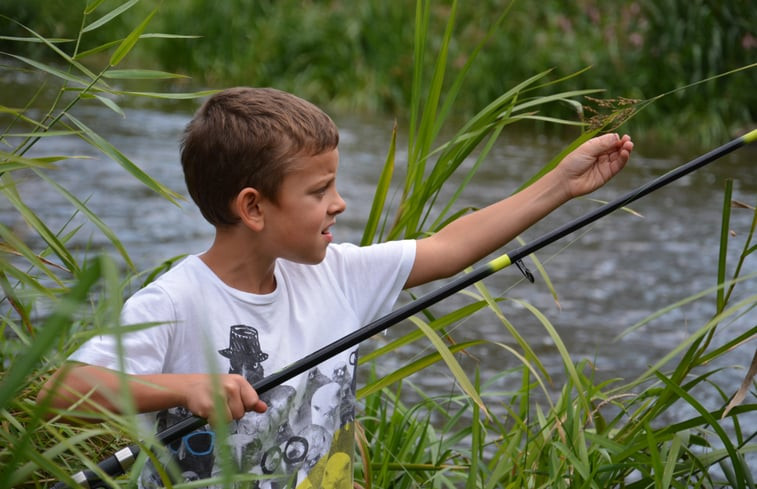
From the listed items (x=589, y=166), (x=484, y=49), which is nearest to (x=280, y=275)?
(x=589, y=166)

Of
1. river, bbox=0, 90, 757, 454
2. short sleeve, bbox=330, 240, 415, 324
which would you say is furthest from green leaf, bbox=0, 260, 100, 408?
river, bbox=0, 90, 757, 454

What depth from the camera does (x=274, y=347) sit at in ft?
6.96

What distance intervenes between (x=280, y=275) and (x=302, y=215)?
0.16 meters

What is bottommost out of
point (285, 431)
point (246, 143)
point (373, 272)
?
point (285, 431)

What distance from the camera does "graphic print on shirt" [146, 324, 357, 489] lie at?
6.79ft

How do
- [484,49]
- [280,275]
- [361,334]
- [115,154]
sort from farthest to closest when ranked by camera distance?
[484,49] → [280,275] → [115,154] → [361,334]

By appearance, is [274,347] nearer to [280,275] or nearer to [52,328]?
[280,275]

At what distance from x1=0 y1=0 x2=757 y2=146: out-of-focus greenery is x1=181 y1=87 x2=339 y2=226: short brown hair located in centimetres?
664

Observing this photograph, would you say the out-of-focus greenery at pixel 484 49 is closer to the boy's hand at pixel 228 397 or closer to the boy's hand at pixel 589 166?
the boy's hand at pixel 589 166

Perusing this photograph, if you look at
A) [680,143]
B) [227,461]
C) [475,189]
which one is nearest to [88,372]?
[227,461]

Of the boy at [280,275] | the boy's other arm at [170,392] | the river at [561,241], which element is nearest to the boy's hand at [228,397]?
the boy's other arm at [170,392]

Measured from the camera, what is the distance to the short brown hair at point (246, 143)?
2141mm

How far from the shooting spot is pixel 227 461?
1.10 m

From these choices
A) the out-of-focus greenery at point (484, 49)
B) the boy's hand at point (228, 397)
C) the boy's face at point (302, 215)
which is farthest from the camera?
the out-of-focus greenery at point (484, 49)
